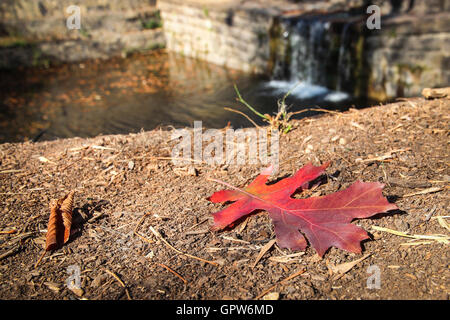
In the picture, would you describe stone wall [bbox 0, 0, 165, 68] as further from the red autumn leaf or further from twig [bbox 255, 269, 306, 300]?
twig [bbox 255, 269, 306, 300]

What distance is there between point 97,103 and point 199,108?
1.85 meters

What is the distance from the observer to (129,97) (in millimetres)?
6547

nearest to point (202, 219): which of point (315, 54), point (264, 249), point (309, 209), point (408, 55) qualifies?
point (264, 249)

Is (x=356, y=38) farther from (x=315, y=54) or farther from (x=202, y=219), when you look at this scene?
(x=202, y=219)

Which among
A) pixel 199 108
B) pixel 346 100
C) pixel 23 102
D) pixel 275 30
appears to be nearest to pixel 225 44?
pixel 275 30

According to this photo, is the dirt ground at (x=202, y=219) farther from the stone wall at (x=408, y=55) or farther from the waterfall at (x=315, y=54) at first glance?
the waterfall at (x=315, y=54)

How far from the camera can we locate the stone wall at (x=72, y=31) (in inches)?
322

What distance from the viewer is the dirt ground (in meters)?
1.54

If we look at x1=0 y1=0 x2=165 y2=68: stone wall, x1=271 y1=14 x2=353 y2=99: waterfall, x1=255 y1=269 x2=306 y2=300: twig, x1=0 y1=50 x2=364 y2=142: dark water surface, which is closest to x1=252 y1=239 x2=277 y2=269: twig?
x1=255 y1=269 x2=306 y2=300: twig

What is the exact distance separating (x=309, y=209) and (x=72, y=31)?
A: 8465 mm

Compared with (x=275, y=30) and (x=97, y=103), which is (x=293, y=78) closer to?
(x=275, y=30)

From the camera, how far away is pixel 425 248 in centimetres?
162

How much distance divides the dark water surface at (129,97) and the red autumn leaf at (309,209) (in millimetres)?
2833
